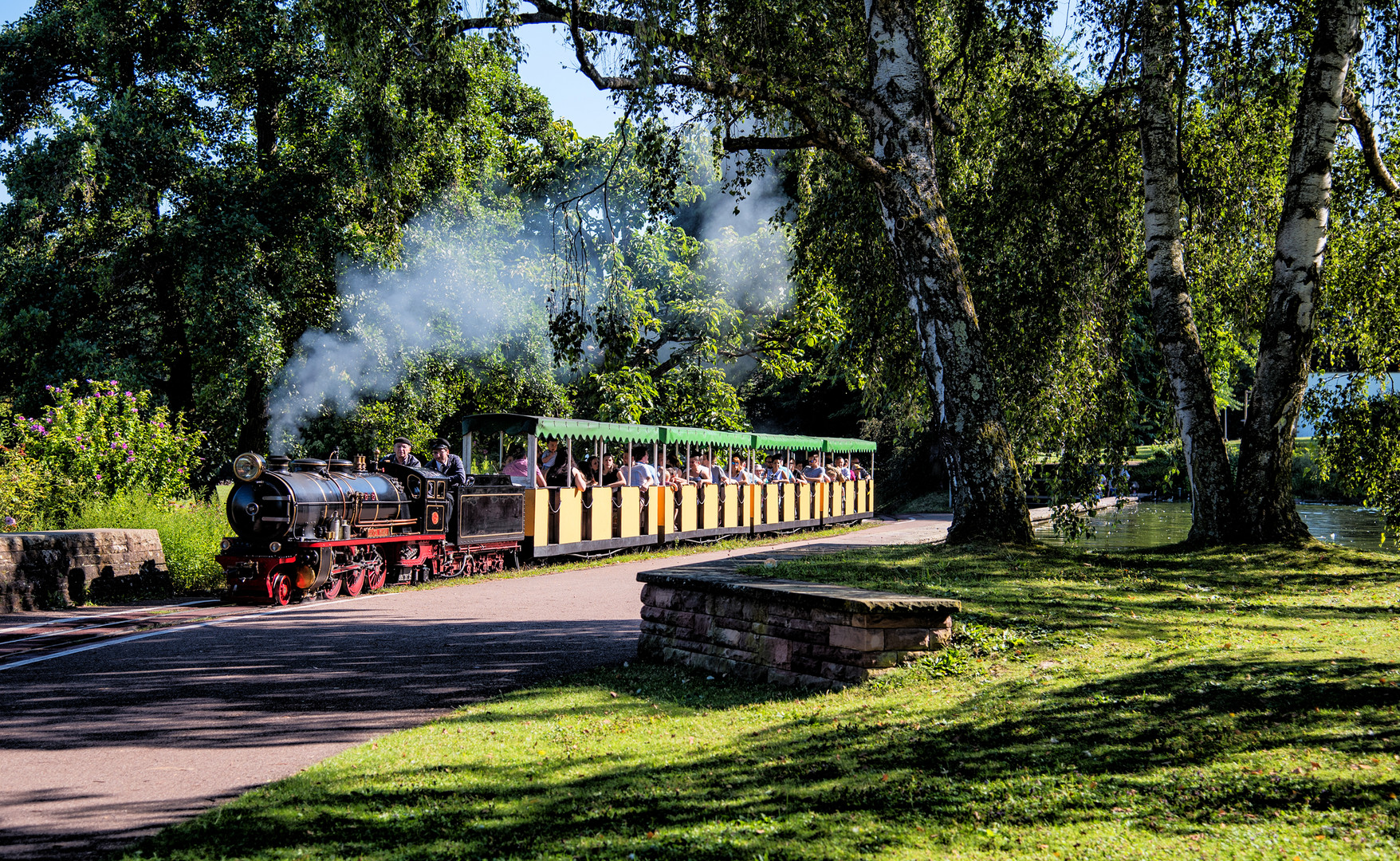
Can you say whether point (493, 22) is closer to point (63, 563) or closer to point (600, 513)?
point (63, 563)

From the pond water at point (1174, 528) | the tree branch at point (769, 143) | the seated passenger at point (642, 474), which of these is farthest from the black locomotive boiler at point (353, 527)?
the pond water at point (1174, 528)

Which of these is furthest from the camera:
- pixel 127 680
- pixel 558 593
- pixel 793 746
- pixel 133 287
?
pixel 133 287

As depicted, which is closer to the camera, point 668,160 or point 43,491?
point 668,160

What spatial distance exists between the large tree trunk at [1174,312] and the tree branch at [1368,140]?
2458 mm

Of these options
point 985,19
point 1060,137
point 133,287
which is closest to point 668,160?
point 985,19

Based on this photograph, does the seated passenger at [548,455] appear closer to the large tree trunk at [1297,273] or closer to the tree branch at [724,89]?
the tree branch at [724,89]

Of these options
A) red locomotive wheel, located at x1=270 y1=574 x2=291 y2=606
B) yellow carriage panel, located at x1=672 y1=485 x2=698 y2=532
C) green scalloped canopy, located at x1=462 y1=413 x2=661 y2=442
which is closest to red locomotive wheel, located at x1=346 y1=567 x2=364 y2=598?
red locomotive wheel, located at x1=270 y1=574 x2=291 y2=606

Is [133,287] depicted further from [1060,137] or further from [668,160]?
[1060,137]

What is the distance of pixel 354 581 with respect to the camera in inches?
525

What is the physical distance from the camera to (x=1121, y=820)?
150 inches

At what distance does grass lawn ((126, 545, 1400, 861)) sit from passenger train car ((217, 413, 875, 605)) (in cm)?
650

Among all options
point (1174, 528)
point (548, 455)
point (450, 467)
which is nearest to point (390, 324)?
point (548, 455)

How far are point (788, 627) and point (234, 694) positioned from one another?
154 inches

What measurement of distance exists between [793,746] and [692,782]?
0.74 metres
